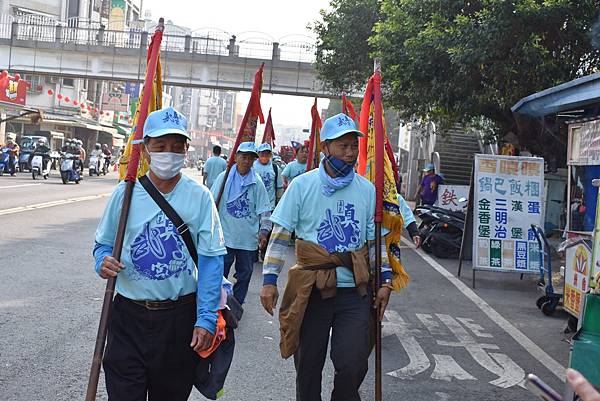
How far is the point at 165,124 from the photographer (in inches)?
136

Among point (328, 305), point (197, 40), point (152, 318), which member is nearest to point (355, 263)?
point (328, 305)

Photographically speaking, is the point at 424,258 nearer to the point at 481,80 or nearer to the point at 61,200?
the point at 481,80

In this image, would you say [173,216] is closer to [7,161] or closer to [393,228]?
[393,228]

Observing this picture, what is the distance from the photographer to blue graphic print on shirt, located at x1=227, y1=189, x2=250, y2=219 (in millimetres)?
7561

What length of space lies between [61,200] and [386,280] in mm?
16380

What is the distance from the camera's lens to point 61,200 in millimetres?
19422

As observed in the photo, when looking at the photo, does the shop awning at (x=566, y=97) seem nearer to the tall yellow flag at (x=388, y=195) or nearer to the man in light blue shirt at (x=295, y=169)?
the tall yellow flag at (x=388, y=195)

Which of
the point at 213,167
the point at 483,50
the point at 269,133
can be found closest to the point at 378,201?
the point at 269,133

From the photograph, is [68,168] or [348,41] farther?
[68,168]

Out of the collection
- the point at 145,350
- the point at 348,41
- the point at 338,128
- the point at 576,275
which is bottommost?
the point at 145,350

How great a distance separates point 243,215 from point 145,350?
13.8ft

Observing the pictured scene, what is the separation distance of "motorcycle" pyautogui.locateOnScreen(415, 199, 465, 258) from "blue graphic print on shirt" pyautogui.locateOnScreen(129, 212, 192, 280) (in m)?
11.3

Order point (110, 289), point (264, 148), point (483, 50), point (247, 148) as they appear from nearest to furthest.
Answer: point (110, 289) → point (247, 148) → point (264, 148) → point (483, 50)

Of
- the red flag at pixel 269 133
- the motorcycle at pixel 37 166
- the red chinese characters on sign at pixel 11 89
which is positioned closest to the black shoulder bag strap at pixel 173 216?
the red flag at pixel 269 133
